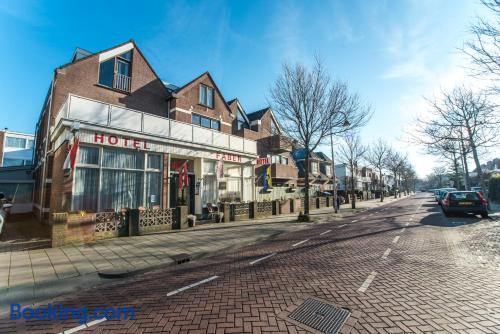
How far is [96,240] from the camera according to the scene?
30.2ft

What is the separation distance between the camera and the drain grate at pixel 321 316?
3207 mm

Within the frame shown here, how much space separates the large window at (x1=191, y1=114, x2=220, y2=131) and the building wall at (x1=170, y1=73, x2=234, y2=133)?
29 cm

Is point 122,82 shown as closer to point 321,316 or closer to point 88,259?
point 88,259

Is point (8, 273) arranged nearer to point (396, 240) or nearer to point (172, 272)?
point (172, 272)

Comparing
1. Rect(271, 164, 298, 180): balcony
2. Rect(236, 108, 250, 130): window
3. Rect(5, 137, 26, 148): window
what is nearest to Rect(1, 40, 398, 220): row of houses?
Rect(236, 108, 250, 130): window

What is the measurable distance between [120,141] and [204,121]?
10.3m

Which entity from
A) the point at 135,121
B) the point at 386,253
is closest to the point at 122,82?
the point at 135,121

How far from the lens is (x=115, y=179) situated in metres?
11.0

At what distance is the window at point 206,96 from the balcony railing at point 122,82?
585 cm

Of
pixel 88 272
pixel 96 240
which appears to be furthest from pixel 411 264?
pixel 96 240

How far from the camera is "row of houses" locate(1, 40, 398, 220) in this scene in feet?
33.6

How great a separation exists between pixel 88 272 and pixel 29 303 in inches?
58.6

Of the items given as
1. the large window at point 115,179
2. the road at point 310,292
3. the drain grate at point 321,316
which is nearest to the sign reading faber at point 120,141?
the large window at point 115,179

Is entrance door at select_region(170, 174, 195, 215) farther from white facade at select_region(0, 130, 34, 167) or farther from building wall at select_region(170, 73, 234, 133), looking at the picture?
white facade at select_region(0, 130, 34, 167)
